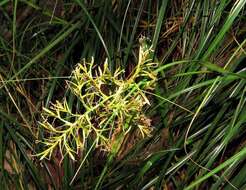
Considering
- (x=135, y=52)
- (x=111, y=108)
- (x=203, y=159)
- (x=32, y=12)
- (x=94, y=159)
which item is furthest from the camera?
(x=32, y=12)

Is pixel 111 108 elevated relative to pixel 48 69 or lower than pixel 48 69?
elevated

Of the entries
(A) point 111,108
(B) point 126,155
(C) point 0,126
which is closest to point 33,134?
(C) point 0,126

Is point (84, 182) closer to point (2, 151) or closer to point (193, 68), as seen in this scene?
point (2, 151)

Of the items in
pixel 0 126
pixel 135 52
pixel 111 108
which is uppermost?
pixel 111 108

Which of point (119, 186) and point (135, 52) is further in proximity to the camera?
point (135, 52)

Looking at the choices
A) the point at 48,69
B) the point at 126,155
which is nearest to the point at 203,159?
the point at 126,155

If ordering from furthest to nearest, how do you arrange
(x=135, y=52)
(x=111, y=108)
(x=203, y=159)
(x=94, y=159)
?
(x=135, y=52) → (x=94, y=159) → (x=203, y=159) → (x=111, y=108)

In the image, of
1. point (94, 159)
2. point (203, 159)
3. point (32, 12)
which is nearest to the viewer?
point (203, 159)

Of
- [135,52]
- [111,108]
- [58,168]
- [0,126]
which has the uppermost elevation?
[111,108]

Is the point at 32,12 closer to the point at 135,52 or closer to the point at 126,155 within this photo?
the point at 135,52

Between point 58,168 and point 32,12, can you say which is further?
point 32,12
